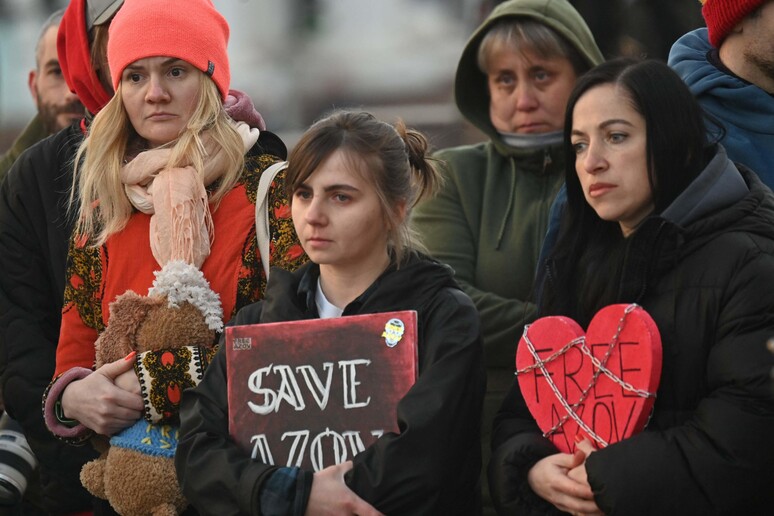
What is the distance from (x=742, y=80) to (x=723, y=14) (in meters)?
0.20

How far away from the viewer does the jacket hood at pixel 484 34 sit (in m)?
4.74

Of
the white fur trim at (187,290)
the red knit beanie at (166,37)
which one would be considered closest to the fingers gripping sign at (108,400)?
the white fur trim at (187,290)

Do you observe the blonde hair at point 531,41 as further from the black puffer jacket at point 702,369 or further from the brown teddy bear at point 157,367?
the brown teddy bear at point 157,367

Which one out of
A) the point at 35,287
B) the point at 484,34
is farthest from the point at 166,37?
the point at 484,34

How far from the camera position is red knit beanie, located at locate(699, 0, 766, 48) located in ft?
12.8

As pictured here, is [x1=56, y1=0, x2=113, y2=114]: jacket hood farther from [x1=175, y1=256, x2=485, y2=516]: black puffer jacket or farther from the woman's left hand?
the woman's left hand

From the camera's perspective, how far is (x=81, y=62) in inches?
173

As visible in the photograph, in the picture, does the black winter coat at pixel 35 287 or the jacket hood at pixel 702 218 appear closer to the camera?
the jacket hood at pixel 702 218

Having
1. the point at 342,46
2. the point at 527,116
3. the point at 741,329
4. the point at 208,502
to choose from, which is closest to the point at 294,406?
the point at 208,502

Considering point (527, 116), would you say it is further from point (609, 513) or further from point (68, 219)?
point (609, 513)

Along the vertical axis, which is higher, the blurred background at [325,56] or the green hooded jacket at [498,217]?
the blurred background at [325,56]

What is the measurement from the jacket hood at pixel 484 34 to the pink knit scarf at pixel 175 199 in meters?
1.16

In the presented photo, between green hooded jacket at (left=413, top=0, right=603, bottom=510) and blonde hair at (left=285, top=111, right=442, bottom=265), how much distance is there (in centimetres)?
71

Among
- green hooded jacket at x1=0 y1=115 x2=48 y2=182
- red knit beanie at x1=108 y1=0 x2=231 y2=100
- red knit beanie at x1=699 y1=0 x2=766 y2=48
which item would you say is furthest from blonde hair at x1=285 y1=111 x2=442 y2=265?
green hooded jacket at x1=0 y1=115 x2=48 y2=182
